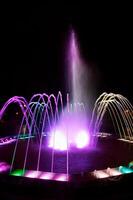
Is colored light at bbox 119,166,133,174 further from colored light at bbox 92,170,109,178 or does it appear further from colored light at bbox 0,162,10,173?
colored light at bbox 0,162,10,173

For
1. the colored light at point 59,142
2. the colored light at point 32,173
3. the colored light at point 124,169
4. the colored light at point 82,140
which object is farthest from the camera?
the colored light at point 82,140

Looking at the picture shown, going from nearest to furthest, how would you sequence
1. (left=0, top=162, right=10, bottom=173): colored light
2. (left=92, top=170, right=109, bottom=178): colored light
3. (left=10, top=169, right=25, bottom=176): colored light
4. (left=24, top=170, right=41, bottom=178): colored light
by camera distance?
(left=92, top=170, right=109, bottom=178): colored light → (left=24, top=170, right=41, bottom=178): colored light → (left=10, top=169, right=25, bottom=176): colored light → (left=0, top=162, right=10, bottom=173): colored light

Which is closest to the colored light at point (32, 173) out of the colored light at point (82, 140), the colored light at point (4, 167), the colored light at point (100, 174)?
the colored light at point (4, 167)

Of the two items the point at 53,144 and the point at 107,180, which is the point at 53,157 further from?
the point at 107,180

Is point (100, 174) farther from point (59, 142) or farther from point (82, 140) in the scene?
point (82, 140)

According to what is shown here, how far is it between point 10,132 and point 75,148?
906cm

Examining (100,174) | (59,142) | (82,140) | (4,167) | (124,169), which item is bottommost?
(100,174)

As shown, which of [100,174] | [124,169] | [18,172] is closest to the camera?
[100,174]

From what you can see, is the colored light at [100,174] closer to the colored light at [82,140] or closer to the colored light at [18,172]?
the colored light at [18,172]

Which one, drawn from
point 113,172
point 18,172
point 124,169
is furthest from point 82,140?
point 18,172

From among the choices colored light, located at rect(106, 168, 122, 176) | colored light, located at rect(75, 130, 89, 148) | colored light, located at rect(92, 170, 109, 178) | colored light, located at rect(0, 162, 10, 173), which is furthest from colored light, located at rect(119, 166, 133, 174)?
colored light, located at rect(75, 130, 89, 148)

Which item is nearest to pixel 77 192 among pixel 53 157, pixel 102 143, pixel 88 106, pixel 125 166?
pixel 125 166

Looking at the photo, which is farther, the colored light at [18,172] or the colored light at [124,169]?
the colored light at [124,169]

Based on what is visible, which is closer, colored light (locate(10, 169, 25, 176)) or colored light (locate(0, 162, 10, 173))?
colored light (locate(10, 169, 25, 176))
